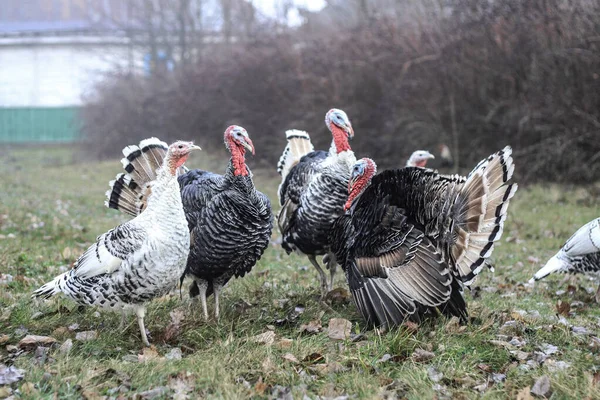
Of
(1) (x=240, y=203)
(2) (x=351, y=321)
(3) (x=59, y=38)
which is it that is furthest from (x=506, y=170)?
(3) (x=59, y=38)

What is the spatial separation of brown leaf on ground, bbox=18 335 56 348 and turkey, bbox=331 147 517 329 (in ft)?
6.71

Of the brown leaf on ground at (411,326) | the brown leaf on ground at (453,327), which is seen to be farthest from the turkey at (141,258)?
the brown leaf on ground at (453,327)

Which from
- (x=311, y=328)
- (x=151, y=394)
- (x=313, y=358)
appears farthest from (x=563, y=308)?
(x=151, y=394)

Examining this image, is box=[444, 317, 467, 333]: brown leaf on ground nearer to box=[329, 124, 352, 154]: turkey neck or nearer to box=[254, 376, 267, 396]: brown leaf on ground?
box=[254, 376, 267, 396]: brown leaf on ground

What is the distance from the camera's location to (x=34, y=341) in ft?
13.9

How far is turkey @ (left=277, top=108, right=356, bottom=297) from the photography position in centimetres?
550

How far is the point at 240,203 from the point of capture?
16.0ft

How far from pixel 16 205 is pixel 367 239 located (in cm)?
688

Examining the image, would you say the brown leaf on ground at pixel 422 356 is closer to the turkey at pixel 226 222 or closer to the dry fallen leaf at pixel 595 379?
the dry fallen leaf at pixel 595 379

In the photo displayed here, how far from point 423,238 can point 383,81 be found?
9.84m

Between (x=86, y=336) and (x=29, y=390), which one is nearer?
(x=29, y=390)

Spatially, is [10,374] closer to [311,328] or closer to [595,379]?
[311,328]

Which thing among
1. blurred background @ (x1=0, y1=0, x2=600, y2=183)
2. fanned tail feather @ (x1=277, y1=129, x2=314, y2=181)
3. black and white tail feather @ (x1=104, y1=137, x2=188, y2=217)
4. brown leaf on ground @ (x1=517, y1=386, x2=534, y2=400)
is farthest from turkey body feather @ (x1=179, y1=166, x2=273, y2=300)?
blurred background @ (x1=0, y1=0, x2=600, y2=183)

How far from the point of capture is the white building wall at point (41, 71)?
35.4 metres
